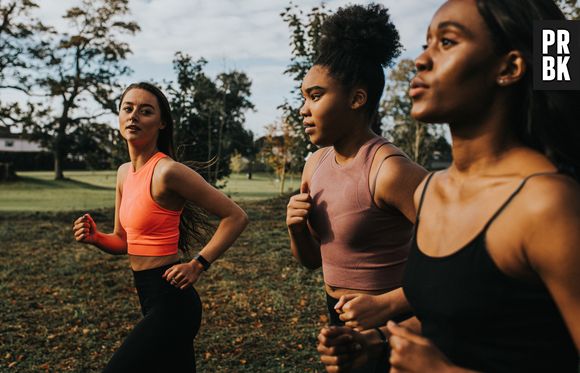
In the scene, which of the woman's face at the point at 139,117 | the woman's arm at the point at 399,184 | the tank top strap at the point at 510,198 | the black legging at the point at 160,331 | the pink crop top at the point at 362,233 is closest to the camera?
the tank top strap at the point at 510,198

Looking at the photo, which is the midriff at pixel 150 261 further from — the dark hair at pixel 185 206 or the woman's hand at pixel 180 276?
the dark hair at pixel 185 206

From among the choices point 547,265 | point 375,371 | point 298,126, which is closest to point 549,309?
point 547,265

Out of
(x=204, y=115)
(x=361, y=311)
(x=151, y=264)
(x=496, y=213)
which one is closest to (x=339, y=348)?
(x=361, y=311)

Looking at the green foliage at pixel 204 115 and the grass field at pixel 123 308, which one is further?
the green foliage at pixel 204 115

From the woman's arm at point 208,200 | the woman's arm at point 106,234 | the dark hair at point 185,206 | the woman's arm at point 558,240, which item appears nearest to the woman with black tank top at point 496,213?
the woman's arm at point 558,240

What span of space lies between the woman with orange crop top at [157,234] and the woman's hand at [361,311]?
1.25 meters

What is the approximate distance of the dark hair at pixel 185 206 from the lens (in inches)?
139

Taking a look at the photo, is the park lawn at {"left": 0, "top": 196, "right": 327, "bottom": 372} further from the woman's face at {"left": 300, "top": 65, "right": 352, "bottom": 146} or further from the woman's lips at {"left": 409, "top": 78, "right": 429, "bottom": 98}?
the woman's lips at {"left": 409, "top": 78, "right": 429, "bottom": 98}

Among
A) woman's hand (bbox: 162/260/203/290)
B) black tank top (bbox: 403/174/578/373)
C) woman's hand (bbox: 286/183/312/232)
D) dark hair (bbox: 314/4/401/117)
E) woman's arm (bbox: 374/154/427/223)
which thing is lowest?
woman's hand (bbox: 162/260/203/290)

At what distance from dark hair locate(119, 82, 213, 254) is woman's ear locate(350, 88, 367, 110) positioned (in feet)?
4.85

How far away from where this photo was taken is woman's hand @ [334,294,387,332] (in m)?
1.96

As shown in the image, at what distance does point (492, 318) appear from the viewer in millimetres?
1362

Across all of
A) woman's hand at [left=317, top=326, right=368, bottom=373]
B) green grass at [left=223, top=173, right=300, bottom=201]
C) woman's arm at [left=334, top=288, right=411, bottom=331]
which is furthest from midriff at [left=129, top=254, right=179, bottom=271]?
green grass at [left=223, top=173, right=300, bottom=201]

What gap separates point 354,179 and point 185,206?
65.7 inches
